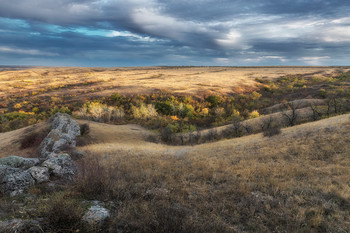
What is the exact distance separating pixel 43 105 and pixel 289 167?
208 ft

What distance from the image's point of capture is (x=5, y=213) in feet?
18.2

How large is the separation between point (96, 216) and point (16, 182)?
15.2ft

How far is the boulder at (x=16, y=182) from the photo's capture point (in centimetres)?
729

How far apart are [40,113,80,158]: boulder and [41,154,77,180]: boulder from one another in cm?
878

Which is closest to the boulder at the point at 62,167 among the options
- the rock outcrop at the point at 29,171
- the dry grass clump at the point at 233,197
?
the rock outcrop at the point at 29,171

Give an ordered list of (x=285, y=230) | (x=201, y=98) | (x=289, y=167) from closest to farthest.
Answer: (x=285, y=230) → (x=289, y=167) → (x=201, y=98)

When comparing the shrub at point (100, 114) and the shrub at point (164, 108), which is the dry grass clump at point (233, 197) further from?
the shrub at point (164, 108)

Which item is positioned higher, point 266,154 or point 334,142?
point 334,142

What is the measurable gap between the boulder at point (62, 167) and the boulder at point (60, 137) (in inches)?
346

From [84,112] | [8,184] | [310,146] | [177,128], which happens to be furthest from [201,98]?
[8,184]

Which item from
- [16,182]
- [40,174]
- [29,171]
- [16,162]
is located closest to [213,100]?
[16,162]

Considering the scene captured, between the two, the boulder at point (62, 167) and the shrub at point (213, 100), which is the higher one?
the boulder at point (62, 167)

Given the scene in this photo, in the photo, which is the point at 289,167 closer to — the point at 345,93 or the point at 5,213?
the point at 5,213

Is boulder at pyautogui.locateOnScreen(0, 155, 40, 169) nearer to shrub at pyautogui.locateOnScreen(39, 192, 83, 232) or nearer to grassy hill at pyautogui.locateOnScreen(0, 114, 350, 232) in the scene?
grassy hill at pyautogui.locateOnScreen(0, 114, 350, 232)
